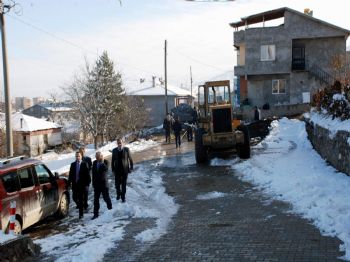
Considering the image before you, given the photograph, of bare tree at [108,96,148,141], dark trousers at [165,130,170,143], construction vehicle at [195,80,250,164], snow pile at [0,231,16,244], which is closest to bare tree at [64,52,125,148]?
bare tree at [108,96,148,141]

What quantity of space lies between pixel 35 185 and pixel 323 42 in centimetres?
3448

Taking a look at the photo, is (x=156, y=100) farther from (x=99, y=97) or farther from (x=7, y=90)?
(x=7, y=90)

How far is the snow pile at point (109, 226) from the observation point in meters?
8.74

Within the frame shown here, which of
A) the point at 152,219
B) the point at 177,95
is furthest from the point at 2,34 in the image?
the point at 177,95

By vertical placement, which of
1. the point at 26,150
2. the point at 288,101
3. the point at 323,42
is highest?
the point at 323,42

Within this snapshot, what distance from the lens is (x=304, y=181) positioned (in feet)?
42.9

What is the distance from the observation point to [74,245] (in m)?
9.20

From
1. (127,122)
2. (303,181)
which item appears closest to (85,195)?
(303,181)

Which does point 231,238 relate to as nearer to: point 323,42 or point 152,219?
point 152,219

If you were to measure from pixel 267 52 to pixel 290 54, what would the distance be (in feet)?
6.04

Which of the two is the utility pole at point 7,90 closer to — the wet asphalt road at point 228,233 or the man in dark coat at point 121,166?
the man in dark coat at point 121,166

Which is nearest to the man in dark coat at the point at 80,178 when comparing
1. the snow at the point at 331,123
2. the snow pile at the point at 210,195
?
the snow pile at the point at 210,195

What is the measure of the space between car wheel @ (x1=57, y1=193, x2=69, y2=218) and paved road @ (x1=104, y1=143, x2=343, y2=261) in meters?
2.26

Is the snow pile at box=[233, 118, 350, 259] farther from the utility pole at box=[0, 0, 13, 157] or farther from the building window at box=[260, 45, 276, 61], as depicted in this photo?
the building window at box=[260, 45, 276, 61]
